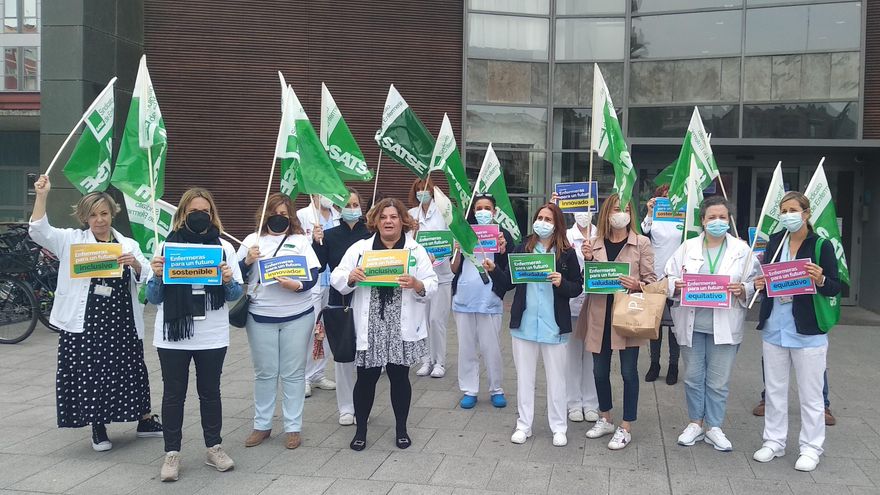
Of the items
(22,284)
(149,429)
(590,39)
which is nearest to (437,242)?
(149,429)

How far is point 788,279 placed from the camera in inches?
203

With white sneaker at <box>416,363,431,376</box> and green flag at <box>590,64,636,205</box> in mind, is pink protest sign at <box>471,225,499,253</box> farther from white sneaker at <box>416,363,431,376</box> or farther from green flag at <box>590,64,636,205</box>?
white sneaker at <box>416,363,431,376</box>

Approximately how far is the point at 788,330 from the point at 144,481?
463 centimetres

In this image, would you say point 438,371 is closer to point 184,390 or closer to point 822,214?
point 184,390

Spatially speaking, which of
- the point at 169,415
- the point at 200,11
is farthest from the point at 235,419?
the point at 200,11

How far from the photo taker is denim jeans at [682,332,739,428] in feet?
18.3

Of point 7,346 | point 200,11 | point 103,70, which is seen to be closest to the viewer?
point 7,346

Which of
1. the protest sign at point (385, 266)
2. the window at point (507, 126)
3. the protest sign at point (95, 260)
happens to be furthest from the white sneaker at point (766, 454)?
the window at point (507, 126)

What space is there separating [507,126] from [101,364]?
9.67 metres

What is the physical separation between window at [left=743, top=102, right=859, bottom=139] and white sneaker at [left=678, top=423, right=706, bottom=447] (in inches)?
329

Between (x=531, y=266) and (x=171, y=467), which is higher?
(x=531, y=266)

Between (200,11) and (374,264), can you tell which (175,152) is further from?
(374,264)

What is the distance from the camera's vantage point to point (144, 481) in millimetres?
4992

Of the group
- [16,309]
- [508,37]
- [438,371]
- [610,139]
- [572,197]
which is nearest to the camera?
[610,139]
